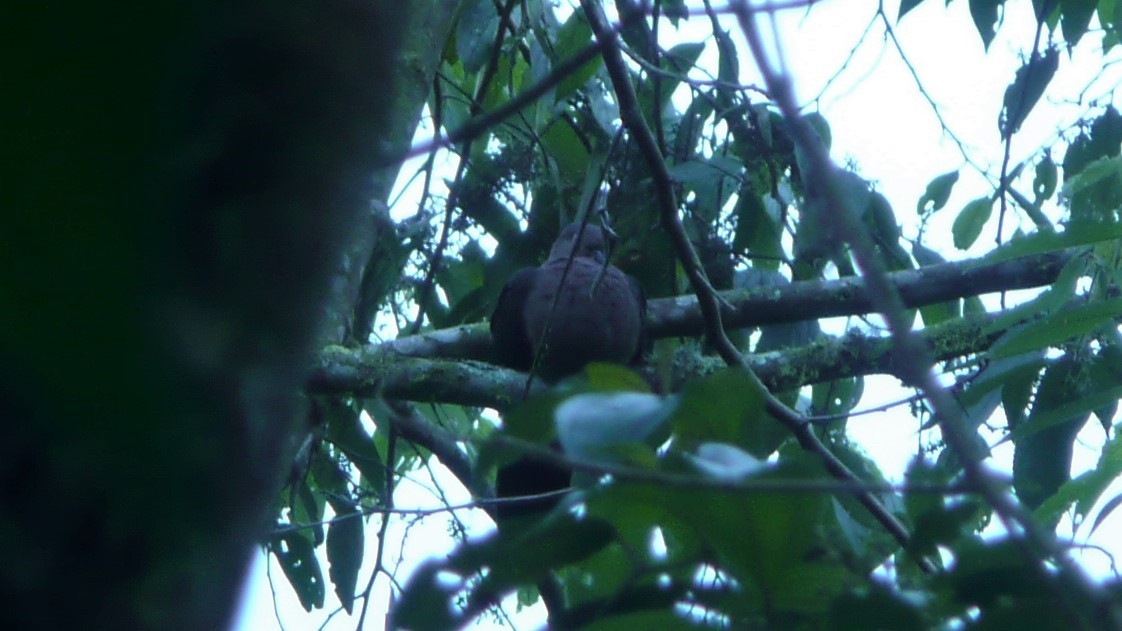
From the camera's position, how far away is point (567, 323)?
339 cm

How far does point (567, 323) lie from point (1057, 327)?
6.28ft

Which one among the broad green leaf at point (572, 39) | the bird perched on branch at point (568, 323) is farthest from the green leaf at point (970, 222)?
the broad green leaf at point (572, 39)

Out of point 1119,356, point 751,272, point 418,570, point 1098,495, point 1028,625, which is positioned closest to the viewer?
point 1028,625

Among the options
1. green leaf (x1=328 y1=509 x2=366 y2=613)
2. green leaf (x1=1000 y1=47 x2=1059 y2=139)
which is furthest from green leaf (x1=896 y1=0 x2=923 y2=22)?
green leaf (x1=328 y1=509 x2=366 y2=613)

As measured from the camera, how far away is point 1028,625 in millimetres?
751

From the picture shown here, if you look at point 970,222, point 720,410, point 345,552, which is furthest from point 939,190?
point 720,410

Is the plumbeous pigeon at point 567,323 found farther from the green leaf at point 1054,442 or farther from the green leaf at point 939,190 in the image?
the green leaf at point 1054,442

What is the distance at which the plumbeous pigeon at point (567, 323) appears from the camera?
323 cm

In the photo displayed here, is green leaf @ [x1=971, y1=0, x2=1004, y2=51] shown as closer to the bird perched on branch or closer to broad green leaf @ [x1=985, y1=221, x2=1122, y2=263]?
broad green leaf @ [x1=985, y1=221, x2=1122, y2=263]

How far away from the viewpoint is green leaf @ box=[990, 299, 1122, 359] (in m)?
1.56

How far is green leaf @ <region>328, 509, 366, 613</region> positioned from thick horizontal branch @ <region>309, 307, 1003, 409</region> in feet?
1.01


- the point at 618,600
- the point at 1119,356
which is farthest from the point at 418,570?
the point at 1119,356

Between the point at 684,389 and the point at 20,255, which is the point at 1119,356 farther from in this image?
the point at 20,255

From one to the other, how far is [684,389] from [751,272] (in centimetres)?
202
